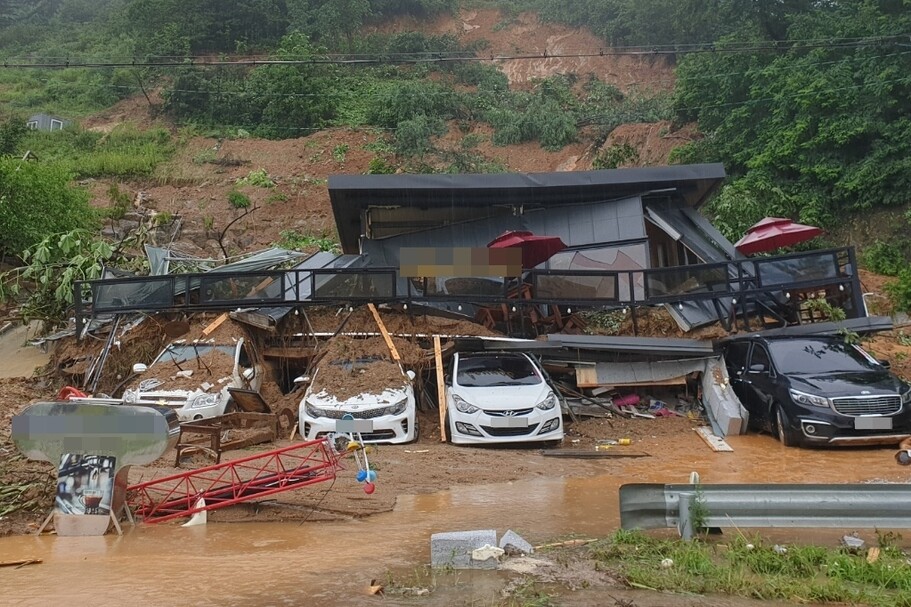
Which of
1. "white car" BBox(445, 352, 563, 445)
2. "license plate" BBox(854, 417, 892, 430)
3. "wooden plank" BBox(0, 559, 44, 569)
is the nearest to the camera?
"wooden plank" BBox(0, 559, 44, 569)

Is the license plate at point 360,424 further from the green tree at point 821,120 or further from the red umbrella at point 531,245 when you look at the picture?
the green tree at point 821,120

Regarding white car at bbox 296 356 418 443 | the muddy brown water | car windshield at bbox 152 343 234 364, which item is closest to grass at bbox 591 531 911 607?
white car at bbox 296 356 418 443

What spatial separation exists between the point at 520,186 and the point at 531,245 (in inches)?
105

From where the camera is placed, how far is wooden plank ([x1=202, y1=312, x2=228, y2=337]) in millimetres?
13258

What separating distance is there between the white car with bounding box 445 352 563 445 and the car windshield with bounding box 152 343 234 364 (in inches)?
161

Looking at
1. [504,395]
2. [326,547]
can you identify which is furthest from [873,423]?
[326,547]

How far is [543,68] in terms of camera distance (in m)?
59.8

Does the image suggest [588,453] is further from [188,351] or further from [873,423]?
[188,351]

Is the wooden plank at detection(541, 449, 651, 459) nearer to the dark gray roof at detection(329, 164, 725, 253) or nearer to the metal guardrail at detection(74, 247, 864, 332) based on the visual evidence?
the metal guardrail at detection(74, 247, 864, 332)

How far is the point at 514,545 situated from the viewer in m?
5.50

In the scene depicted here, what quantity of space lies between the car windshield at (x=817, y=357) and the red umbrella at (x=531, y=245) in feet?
15.2

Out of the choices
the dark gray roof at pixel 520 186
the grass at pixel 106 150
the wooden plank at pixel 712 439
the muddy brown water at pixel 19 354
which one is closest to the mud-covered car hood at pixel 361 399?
the wooden plank at pixel 712 439

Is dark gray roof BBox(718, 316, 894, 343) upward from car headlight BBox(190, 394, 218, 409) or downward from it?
upward

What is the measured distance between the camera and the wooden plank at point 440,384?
11344 mm
